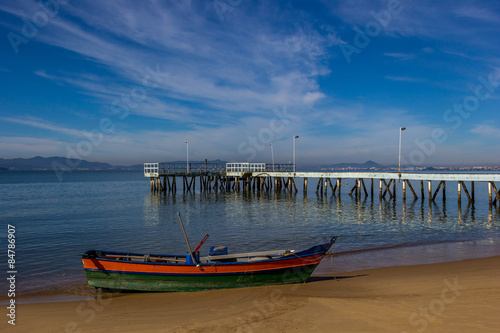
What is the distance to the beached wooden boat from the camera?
10141 millimetres

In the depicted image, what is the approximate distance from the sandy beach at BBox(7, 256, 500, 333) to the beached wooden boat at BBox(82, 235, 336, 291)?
0.29 meters

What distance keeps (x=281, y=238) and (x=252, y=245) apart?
7.54 ft

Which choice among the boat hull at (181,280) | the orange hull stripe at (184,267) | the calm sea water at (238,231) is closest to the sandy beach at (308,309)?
the boat hull at (181,280)

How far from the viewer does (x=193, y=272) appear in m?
10.1

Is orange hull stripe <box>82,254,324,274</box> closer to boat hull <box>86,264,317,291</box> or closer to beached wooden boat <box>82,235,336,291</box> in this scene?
beached wooden boat <box>82,235,336,291</box>

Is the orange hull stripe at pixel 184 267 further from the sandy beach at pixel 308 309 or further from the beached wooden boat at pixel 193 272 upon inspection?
the sandy beach at pixel 308 309

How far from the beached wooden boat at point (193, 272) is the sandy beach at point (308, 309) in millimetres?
290

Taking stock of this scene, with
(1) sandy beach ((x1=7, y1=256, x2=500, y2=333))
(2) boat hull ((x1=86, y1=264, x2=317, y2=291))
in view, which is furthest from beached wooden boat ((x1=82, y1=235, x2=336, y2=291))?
(1) sandy beach ((x1=7, y1=256, x2=500, y2=333))

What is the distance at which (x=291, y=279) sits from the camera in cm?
1072

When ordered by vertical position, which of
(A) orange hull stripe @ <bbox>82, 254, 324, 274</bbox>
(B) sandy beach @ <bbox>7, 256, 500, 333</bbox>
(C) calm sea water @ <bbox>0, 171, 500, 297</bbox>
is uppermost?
(A) orange hull stripe @ <bbox>82, 254, 324, 274</bbox>

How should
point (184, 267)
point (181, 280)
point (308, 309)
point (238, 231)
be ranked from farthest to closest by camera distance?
point (238, 231), point (181, 280), point (184, 267), point (308, 309)

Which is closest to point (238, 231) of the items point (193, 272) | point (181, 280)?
point (181, 280)

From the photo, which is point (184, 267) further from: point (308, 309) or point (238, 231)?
point (238, 231)

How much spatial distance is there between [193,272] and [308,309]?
12.1ft
